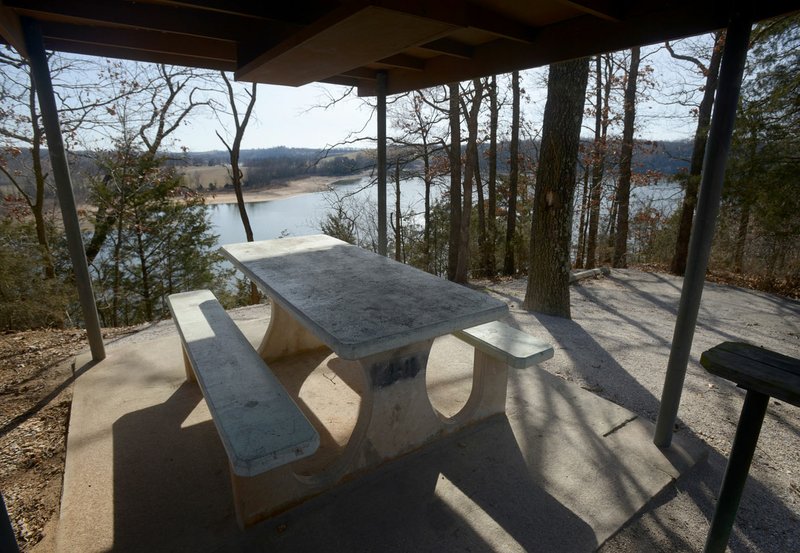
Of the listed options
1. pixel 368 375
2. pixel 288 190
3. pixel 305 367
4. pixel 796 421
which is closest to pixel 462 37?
pixel 368 375

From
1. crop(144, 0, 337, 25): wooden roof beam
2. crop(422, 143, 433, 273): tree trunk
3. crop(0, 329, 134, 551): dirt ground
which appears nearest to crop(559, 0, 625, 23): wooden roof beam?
crop(144, 0, 337, 25): wooden roof beam

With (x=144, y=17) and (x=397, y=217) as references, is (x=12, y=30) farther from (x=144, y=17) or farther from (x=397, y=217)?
(x=397, y=217)

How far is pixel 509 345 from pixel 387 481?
102 centimetres

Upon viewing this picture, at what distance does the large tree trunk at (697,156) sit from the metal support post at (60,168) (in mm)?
9506

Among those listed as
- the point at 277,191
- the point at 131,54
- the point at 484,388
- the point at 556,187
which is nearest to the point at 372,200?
the point at 277,191

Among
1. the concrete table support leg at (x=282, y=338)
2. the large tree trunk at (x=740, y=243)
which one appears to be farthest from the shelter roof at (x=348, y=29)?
the large tree trunk at (x=740, y=243)

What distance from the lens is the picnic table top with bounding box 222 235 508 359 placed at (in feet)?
5.96

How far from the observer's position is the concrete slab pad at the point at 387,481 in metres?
1.82

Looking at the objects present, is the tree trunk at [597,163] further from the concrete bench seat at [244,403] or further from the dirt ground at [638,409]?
the concrete bench seat at [244,403]

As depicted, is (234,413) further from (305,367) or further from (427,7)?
(427,7)

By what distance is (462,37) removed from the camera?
10.6 ft

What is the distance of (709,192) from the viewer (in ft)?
6.39

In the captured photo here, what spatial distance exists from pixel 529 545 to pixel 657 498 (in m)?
0.77

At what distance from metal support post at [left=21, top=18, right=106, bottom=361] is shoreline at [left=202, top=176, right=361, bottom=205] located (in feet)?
29.8
